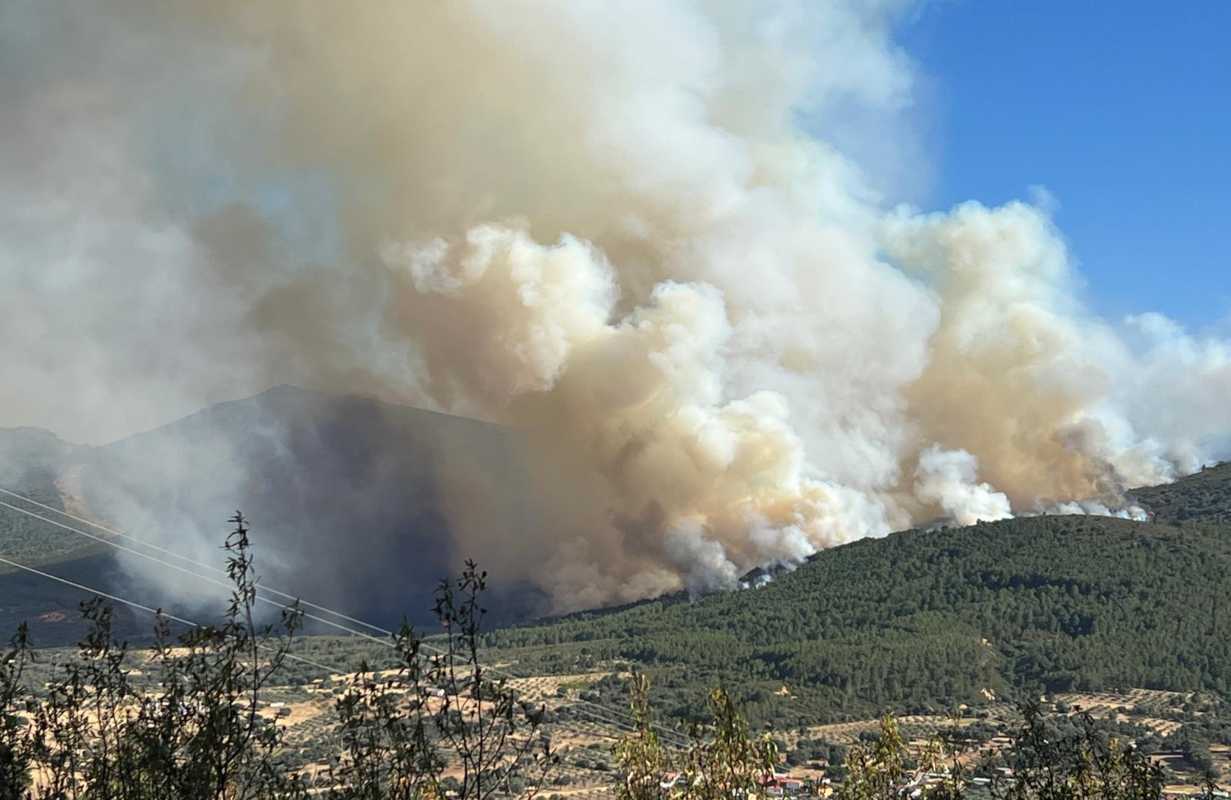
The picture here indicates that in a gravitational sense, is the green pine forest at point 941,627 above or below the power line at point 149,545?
below

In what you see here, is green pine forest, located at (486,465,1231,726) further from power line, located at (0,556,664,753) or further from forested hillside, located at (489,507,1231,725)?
power line, located at (0,556,664,753)

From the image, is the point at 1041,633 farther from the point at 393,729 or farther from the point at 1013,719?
the point at 393,729

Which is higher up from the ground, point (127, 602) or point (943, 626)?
point (127, 602)

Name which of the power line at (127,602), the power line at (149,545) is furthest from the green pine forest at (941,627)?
the power line at (149,545)

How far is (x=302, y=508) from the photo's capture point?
589ft

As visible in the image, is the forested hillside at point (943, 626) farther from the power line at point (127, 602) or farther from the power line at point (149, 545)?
the power line at point (149, 545)

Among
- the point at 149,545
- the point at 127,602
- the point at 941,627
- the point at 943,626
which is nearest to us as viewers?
the point at 941,627

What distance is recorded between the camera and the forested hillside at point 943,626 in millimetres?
100375

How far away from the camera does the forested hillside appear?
10038 centimetres

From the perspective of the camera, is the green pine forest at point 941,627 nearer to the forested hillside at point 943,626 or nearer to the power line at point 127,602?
the forested hillside at point 943,626

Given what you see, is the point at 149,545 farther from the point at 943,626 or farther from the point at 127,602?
the point at 943,626

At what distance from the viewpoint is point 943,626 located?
119750 mm

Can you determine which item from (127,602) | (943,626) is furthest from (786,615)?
(127,602)

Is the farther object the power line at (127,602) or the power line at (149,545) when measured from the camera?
the power line at (149,545)
